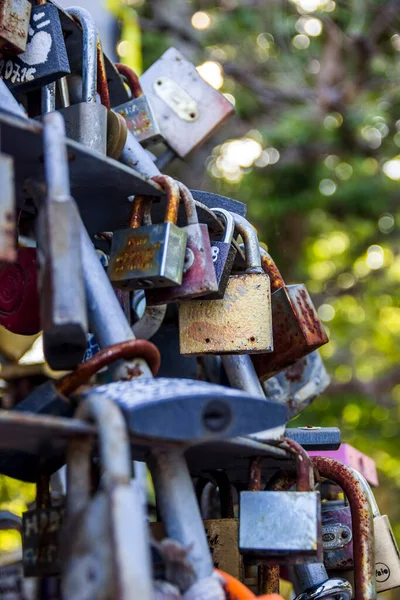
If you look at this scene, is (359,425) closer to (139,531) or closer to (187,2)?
(187,2)

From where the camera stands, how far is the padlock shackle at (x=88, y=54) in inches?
62.3

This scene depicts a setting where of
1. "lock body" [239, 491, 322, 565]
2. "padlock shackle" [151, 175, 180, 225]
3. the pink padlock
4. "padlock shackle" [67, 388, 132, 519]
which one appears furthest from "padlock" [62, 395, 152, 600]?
the pink padlock

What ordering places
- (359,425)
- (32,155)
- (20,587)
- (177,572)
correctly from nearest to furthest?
(177,572), (32,155), (20,587), (359,425)

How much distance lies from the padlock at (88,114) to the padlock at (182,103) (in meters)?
0.54

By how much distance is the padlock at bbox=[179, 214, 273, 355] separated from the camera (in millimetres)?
1393

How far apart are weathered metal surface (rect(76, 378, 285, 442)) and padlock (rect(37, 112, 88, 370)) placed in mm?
99

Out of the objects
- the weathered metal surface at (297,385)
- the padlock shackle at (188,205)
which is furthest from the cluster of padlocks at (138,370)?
the weathered metal surface at (297,385)

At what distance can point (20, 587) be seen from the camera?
228cm

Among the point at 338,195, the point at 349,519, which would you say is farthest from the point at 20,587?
the point at 338,195

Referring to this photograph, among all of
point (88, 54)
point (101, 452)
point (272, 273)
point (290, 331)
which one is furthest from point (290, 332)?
point (101, 452)

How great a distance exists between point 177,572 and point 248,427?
192 mm

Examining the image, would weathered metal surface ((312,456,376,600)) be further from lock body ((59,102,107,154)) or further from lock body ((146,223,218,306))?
lock body ((59,102,107,154))

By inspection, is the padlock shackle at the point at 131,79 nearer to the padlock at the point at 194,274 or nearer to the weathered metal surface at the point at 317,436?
the padlock at the point at 194,274

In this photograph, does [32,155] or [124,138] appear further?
[124,138]
